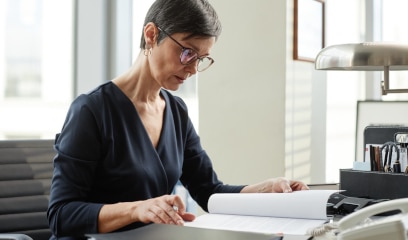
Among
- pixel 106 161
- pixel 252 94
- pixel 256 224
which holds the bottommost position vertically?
pixel 256 224

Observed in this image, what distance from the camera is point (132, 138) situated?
146cm

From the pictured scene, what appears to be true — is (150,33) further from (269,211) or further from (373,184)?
(373,184)

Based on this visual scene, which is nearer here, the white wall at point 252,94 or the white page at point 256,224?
the white page at point 256,224

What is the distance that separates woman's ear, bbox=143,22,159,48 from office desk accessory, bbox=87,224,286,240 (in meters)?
0.52

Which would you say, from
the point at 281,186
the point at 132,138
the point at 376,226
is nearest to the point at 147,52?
the point at 132,138

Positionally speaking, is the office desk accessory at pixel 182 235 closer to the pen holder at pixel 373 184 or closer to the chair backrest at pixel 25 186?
the pen holder at pixel 373 184

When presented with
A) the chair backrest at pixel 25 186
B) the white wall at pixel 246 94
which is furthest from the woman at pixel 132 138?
the white wall at pixel 246 94

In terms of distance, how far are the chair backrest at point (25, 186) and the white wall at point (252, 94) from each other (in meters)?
1.11

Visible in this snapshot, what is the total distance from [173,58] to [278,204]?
428 mm

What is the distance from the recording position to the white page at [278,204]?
1.30 meters

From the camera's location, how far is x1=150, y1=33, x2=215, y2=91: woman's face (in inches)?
55.3

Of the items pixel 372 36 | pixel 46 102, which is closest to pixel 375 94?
pixel 372 36

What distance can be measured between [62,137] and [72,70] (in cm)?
142

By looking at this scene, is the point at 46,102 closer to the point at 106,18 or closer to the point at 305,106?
the point at 106,18
